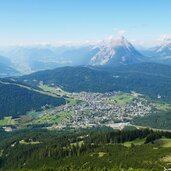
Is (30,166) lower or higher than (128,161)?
lower

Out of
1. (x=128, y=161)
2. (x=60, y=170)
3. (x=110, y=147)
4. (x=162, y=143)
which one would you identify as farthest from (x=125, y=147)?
(x=60, y=170)

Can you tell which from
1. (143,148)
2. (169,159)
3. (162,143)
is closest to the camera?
(169,159)

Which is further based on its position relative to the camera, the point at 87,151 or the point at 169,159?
the point at 87,151

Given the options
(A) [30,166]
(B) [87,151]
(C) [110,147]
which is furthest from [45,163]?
(C) [110,147]

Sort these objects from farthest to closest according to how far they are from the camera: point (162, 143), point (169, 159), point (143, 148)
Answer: point (162, 143)
point (143, 148)
point (169, 159)

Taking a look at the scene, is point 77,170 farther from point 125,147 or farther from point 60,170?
point 125,147

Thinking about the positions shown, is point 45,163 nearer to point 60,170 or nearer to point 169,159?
point 60,170

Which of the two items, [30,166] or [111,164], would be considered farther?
[30,166]

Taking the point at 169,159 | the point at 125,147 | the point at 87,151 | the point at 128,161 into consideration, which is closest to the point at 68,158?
the point at 87,151

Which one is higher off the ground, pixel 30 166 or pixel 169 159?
pixel 169 159
